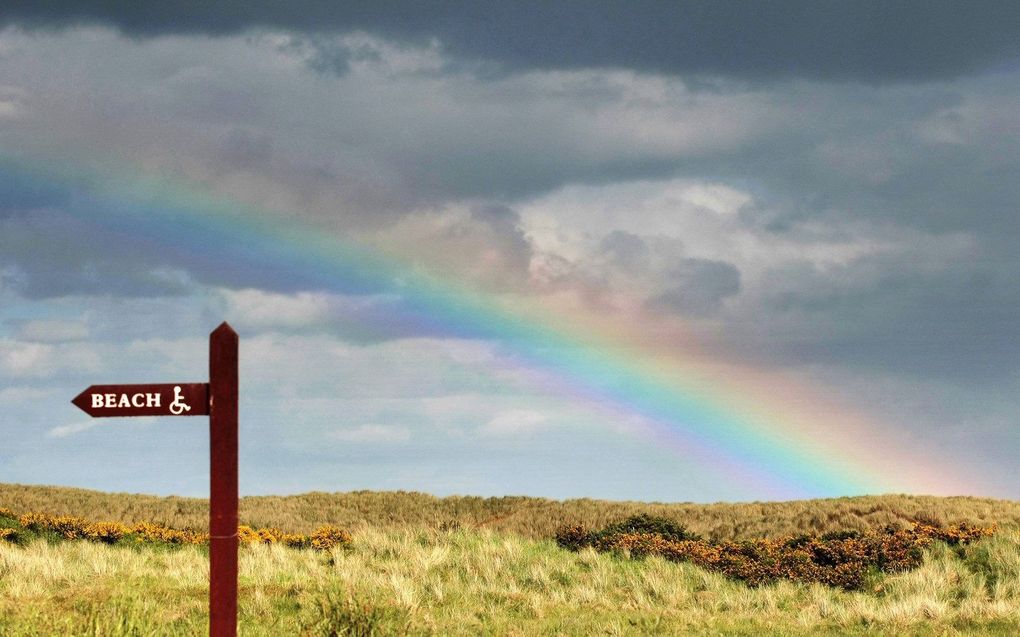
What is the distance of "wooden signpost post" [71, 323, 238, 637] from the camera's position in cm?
922

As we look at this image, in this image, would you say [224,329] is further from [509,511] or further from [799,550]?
[509,511]

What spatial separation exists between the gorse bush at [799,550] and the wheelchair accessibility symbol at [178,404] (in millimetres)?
14834

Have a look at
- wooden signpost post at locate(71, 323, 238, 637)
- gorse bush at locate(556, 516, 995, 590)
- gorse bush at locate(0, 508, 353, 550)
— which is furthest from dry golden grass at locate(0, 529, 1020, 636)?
wooden signpost post at locate(71, 323, 238, 637)

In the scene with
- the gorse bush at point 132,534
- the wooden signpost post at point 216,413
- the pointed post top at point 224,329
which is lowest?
the gorse bush at point 132,534

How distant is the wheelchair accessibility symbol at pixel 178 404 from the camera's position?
928cm

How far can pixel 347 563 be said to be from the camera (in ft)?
66.9

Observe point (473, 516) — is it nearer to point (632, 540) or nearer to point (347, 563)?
point (632, 540)

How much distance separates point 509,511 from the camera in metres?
36.4

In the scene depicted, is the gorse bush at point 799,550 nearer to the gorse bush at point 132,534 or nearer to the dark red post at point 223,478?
the gorse bush at point 132,534

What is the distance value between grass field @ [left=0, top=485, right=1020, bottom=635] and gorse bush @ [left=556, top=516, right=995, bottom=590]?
1.94ft

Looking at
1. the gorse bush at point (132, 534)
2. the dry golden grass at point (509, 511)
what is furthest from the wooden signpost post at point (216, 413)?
the dry golden grass at point (509, 511)

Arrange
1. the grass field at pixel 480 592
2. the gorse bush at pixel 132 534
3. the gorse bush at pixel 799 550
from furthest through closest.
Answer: the gorse bush at pixel 132 534 → the gorse bush at pixel 799 550 → the grass field at pixel 480 592

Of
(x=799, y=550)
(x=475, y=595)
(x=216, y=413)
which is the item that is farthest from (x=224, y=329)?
(x=799, y=550)

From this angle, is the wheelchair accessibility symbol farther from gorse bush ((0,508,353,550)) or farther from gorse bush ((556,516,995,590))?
gorse bush ((0,508,353,550))
